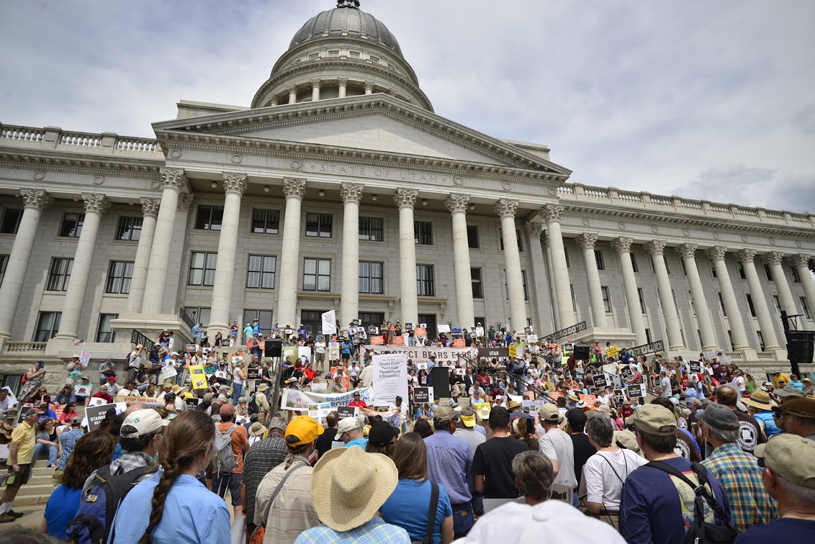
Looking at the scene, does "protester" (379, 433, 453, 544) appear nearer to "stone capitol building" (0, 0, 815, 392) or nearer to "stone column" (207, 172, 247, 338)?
"stone capitol building" (0, 0, 815, 392)

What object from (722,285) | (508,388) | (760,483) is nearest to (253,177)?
(508,388)

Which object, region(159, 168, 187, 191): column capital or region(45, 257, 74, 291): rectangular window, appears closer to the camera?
region(159, 168, 187, 191): column capital

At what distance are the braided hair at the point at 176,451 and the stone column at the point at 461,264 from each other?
26.3m

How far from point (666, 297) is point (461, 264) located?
62.6 ft

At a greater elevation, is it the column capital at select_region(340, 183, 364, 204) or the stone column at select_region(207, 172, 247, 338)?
the column capital at select_region(340, 183, 364, 204)

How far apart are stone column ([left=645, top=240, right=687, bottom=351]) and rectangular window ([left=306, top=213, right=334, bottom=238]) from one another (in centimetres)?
2741

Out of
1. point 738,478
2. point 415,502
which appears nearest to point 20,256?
point 415,502

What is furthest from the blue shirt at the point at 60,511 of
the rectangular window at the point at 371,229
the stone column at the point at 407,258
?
the rectangular window at the point at 371,229

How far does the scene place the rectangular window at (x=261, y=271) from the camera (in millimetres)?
31734

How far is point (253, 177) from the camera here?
2950 cm

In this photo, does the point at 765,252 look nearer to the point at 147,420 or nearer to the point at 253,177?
the point at 253,177

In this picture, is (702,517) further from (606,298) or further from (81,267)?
(606,298)

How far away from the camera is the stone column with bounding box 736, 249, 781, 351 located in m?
40.0

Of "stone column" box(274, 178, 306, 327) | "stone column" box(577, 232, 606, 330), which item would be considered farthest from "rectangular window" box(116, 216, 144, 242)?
"stone column" box(577, 232, 606, 330)
